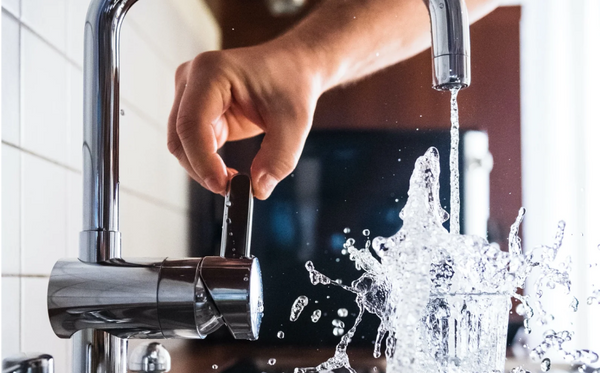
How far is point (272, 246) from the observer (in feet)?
2.91

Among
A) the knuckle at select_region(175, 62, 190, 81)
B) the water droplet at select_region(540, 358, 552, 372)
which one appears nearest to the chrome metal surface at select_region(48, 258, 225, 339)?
the knuckle at select_region(175, 62, 190, 81)

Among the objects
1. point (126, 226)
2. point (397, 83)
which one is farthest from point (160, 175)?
point (397, 83)

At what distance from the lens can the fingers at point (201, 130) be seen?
70 centimetres

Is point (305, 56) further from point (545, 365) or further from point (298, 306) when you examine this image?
point (545, 365)

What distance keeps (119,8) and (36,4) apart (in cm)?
16

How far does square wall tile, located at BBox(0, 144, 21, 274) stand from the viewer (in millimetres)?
550

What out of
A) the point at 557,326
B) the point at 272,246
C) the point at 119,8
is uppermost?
the point at 119,8

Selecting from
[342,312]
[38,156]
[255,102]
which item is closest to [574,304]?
[342,312]

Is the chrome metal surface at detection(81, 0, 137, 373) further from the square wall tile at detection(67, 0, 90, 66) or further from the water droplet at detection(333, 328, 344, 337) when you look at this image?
the water droplet at detection(333, 328, 344, 337)

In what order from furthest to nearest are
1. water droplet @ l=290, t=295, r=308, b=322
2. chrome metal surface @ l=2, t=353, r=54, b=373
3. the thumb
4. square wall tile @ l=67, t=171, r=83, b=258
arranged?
water droplet @ l=290, t=295, r=308, b=322
the thumb
square wall tile @ l=67, t=171, r=83, b=258
chrome metal surface @ l=2, t=353, r=54, b=373

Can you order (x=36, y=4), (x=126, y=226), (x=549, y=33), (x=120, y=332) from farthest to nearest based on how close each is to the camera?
(x=549, y=33)
(x=126, y=226)
(x=36, y=4)
(x=120, y=332)

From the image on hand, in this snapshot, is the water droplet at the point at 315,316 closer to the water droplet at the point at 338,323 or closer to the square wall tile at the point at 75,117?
the water droplet at the point at 338,323

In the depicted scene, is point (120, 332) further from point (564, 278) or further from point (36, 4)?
point (564, 278)

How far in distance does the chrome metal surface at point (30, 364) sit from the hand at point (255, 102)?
0.31m
